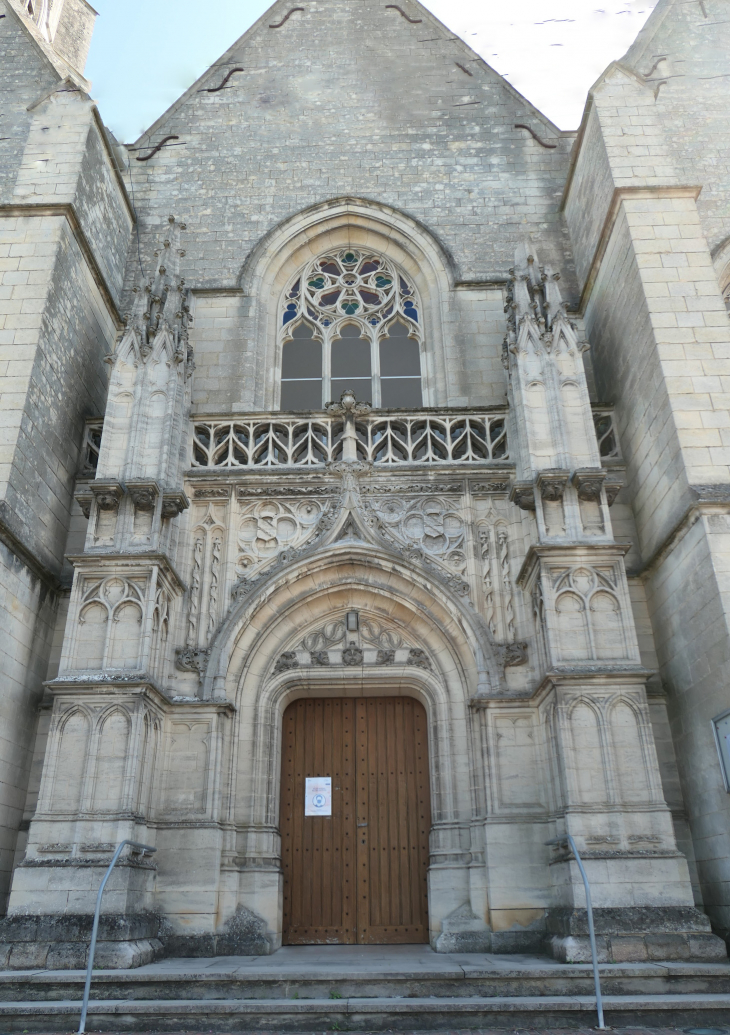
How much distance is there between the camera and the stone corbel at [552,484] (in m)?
8.82

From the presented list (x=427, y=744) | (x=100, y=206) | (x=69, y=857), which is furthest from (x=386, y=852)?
(x=100, y=206)

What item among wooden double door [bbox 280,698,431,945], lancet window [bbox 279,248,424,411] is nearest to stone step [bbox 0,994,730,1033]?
wooden double door [bbox 280,698,431,945]

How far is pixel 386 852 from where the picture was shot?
348 inches

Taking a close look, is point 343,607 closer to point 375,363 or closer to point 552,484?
point 552,484

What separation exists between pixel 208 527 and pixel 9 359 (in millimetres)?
2904

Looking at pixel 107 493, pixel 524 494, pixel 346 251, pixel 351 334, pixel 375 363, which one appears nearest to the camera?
pixel 107 493

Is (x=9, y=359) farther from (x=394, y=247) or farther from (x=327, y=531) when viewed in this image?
(x=394, y=247)

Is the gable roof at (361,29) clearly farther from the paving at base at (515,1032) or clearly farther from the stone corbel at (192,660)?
the paving at base at (515,1032)

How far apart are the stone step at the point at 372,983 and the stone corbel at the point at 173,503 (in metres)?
4.65

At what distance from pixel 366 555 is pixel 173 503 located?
227 centimetres

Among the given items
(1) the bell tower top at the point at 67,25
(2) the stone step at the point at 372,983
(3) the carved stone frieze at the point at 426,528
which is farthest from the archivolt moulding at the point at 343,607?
(1) the bell tower top at the point at 67,25

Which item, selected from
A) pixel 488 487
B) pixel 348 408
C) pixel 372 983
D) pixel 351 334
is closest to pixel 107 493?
pixel 348 408

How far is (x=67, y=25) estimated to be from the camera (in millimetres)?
21531

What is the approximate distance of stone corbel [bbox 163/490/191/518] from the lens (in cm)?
907
